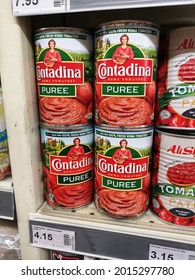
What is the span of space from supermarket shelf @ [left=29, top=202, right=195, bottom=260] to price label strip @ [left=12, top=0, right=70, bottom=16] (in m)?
0.60

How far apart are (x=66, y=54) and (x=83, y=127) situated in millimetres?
221

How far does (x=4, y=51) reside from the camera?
621 millimetres

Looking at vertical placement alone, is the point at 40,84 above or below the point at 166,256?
above

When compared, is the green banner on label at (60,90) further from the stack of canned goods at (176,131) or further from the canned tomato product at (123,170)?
the stack of canned goods at (176,131)

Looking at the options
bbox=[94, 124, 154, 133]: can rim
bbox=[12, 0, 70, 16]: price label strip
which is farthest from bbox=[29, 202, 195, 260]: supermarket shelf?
bbox=[12, 0, 70, 16]: price label strip

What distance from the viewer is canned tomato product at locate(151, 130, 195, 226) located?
650mm

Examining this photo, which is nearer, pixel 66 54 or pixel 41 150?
pixel 66 54

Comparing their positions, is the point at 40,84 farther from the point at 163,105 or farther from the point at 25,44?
the point at 163,105

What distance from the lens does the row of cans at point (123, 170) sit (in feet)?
Result: 2.17

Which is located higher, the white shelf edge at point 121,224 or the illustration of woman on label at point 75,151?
the illustration of woman on label at point 75,151

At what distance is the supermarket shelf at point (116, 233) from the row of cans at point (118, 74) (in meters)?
0.31

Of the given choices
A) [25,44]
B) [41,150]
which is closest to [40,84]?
[25,44]

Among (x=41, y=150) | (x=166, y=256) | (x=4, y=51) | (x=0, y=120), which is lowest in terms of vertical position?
(x=166, y=256)

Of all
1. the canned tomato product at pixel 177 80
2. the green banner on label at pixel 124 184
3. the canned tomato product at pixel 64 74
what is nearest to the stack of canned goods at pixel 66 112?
the canned tomato product at pixel 64 74
